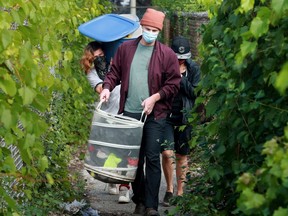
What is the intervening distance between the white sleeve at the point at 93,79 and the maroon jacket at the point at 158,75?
95 centimetres

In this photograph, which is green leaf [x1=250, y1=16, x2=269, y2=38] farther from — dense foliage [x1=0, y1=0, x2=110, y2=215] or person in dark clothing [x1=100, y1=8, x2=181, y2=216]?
person in dark clothing [x1=100, y1=8, x2=181, y2=216]

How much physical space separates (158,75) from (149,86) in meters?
0.13

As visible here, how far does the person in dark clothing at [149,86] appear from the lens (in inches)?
336

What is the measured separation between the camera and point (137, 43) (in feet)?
28.6

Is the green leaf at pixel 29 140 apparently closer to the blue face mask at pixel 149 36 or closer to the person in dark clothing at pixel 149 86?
the person in dark clothing at pixel 149 86

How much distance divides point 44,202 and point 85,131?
498 cm

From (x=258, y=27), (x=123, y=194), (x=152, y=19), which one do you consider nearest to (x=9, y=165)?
(x=258, y=27)

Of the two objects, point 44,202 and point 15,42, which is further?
point 44,202

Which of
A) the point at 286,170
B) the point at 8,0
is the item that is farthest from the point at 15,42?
Answer: the point at 286,170

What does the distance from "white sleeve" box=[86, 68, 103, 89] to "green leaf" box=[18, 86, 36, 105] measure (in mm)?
4847

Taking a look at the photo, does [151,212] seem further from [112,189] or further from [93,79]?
[93,79]

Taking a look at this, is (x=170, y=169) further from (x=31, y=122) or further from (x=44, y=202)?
(x=31, y=122)

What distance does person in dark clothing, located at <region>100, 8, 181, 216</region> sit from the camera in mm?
8547

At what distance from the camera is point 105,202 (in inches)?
383
